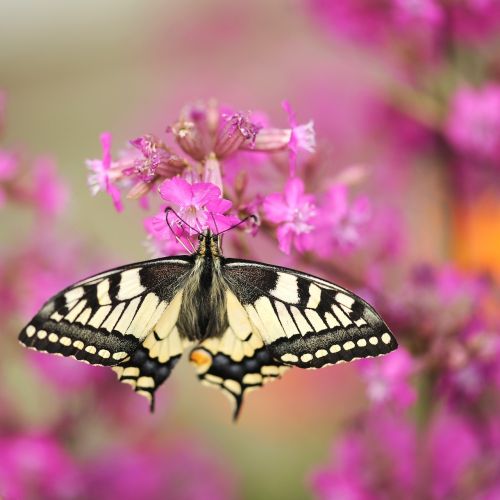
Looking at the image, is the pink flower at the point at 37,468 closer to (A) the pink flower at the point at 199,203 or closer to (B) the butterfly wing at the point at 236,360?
(B) the butterfly wing at the point at 236,360

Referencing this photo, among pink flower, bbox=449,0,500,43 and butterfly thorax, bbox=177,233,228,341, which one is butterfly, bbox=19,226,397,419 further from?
pink flower, bbox=449,0,500,43

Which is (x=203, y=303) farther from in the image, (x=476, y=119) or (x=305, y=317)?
(x=476, y=119)

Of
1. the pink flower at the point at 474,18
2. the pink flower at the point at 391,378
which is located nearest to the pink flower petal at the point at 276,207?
the pink flower at the point at 391,378

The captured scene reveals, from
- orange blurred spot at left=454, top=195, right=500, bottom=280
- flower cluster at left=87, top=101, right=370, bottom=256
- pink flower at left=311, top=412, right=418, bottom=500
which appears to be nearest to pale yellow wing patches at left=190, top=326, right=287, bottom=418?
flower cluster at left=87, top=101, right=370, bottom=256

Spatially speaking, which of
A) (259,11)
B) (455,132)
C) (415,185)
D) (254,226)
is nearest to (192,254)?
(254,226)

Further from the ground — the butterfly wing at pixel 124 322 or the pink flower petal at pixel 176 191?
the pink flower petal at pixel 176 191

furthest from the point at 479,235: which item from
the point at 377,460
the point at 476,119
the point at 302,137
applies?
the point at 302,137

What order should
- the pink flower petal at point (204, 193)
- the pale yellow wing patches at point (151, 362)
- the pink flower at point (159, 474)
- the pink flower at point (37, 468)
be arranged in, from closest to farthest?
the pink flower petal at point (204, 193) < the pale yellow wing patches at point (151, 362) < the pink flower at point (37, 468) < the pink flower at point (159, 474)
